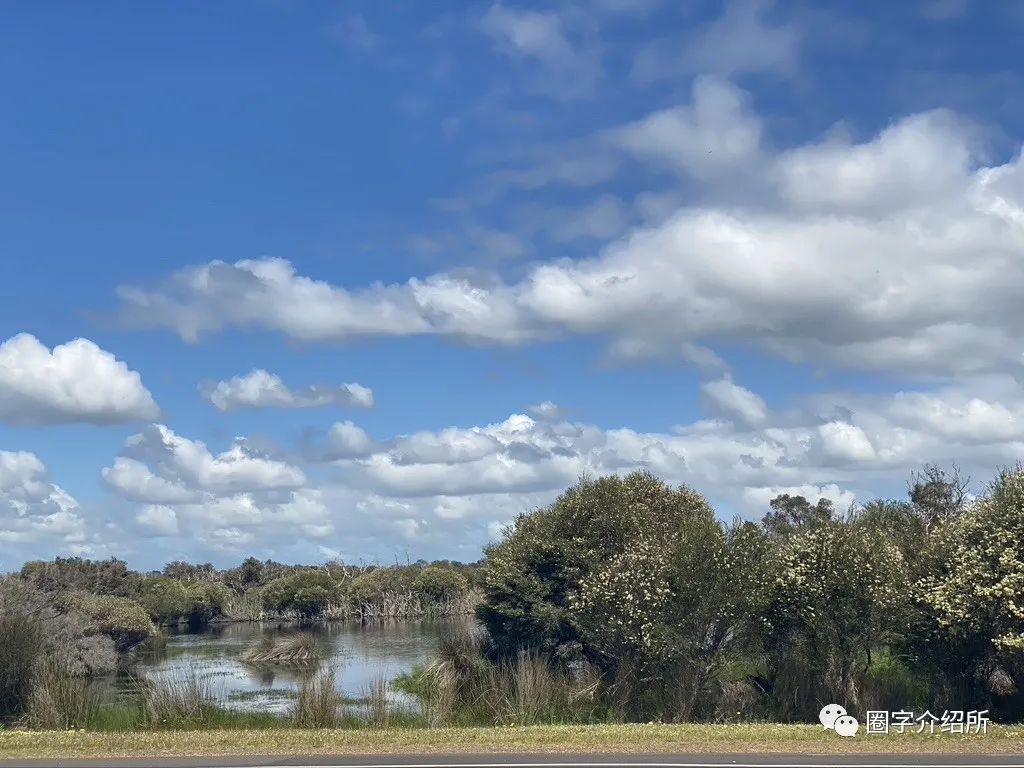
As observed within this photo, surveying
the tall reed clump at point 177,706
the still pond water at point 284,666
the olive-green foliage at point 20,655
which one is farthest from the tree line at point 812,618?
the olive-green foliage at point 20,655

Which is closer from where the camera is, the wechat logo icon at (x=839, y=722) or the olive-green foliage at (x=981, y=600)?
the wechat logo icon at (x=839, y=722)

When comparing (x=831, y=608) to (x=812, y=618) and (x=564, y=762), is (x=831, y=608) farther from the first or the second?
(x=564, y=762)

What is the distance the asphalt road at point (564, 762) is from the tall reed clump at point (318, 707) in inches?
220

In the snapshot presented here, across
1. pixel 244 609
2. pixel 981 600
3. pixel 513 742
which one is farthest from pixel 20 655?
pixel 244 609

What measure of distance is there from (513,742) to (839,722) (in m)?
6.07

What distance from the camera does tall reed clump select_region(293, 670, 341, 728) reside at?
896 inches

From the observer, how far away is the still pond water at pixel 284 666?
36.0m

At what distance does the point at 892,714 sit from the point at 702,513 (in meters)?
12.9

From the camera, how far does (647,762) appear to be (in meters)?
15.9

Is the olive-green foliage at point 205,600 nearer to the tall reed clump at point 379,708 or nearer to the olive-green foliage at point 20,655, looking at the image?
the olive-green foliage at point 20,655

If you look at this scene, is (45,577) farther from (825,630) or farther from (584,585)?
(825,630)

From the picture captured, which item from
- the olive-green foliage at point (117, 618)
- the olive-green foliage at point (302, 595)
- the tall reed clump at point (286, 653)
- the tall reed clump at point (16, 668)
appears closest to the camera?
the tall reed clump at point (16, 668)

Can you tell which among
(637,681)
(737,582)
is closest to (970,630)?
(737,582)

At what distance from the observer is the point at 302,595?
10669 cm
